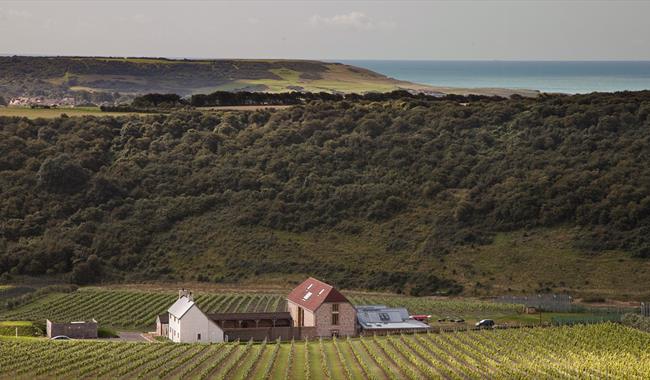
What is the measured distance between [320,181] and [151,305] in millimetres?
25886

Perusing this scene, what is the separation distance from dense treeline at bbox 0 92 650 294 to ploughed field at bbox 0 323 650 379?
62.5ft

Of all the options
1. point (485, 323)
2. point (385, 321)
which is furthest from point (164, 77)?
point (485, 323)

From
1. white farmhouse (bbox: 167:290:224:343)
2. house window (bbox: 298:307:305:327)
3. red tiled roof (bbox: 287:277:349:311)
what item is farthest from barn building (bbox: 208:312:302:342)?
red tiled roof (bbox: 287:277:349:311)

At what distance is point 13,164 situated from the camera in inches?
3433

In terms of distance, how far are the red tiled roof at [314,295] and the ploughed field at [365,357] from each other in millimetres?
2498

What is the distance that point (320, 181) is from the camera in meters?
85.8

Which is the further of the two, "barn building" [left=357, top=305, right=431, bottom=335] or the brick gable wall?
the brick gable wall

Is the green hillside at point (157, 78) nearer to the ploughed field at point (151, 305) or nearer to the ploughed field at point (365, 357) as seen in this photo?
the ploughed field at point (151, 305)

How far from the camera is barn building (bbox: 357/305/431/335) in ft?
179

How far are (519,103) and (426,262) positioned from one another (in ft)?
101

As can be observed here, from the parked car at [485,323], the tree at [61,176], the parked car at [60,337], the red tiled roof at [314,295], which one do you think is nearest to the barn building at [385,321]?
the red tiled roof at [314,295]

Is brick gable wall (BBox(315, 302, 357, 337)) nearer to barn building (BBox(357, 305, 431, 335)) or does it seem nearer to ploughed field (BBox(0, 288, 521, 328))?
barn building (BBox(357, 305, 431, 335))

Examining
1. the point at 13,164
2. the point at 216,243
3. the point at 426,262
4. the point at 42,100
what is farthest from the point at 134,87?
the point at 426,262

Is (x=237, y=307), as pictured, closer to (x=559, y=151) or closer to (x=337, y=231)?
(x=337, y=231)
